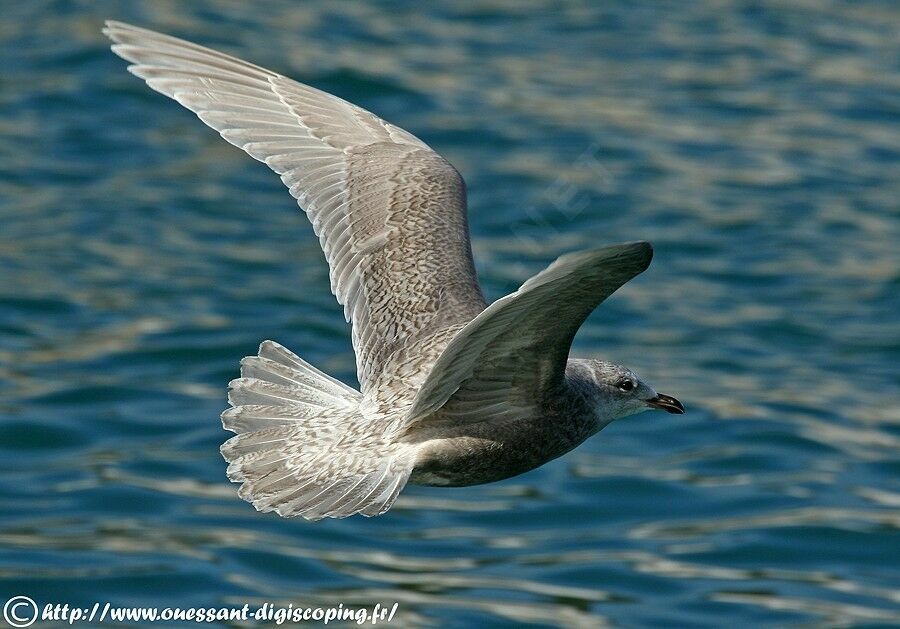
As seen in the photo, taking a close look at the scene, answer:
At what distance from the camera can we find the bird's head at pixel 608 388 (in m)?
6.34

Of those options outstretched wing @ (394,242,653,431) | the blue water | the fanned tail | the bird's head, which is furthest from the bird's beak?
the blue water

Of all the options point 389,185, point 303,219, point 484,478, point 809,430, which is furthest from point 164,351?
point 484,478

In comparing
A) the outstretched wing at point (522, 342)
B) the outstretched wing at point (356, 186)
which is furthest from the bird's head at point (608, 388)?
the outstretched wing at point (356, 186)

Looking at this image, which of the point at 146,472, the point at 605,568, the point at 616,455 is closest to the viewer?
the point at 605,568

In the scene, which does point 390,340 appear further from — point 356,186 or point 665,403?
point 665,403

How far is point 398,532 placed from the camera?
8.55 m

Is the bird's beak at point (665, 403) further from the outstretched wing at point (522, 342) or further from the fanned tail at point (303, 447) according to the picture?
the fanned tail at point (303, 447)

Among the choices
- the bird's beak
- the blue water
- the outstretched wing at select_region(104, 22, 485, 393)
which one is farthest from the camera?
the blue water

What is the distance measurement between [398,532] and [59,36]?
25.2ft

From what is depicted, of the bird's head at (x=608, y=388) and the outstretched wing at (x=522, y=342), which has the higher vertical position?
the outstretched wing at (x=522, y=342)

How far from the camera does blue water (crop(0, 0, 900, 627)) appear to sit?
8.24m

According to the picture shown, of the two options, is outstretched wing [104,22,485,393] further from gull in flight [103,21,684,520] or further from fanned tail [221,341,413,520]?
fanned tail [221,341,413,520]

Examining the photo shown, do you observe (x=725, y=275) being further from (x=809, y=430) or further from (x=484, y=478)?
(x=484, y=478)

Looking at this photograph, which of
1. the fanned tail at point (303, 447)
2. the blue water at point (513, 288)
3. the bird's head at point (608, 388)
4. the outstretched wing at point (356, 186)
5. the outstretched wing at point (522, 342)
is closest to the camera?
the outstretched wing at point (522, 342)
